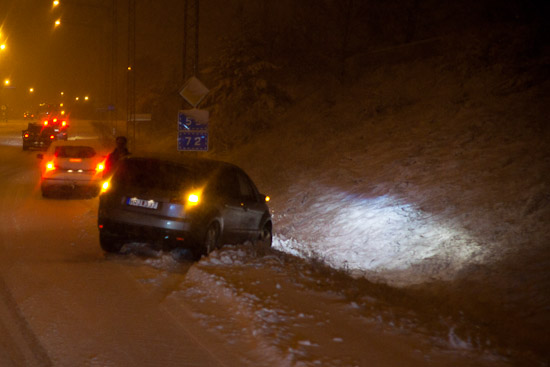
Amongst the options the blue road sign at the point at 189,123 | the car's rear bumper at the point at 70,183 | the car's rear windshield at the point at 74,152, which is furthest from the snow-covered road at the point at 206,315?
the car's rear windshield at the point at 74,152

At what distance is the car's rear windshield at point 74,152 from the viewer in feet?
57.6

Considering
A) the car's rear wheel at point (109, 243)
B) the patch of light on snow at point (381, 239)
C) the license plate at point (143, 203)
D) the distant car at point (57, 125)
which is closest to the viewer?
the license plate at point (143, 203)

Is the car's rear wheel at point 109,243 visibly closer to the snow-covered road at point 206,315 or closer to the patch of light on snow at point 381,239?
the snow-covered road at point 206,315

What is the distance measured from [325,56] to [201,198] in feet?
86.8

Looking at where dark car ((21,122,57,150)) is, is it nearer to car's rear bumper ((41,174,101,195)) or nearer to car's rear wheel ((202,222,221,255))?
car's rear bumper ((41,174,101,195))

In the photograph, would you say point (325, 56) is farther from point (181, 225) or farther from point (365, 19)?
point (181, 225)

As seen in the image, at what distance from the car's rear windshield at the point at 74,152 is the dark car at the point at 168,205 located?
8.20 m

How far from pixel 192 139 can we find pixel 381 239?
5285 mm

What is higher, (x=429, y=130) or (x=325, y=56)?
(x=325, y=56)

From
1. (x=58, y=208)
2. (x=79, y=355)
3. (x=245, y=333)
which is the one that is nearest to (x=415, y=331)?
(x=245, y=333)

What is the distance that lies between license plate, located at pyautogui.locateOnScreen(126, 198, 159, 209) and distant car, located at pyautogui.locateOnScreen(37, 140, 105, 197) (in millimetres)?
8478

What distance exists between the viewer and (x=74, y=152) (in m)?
17.7

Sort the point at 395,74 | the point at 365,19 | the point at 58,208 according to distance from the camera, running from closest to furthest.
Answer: the point at 58,208 → the point at 395,74 → the point at 365,19

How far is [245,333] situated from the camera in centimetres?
602
